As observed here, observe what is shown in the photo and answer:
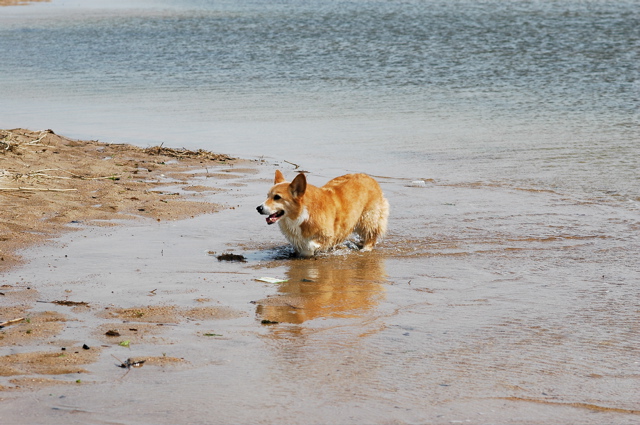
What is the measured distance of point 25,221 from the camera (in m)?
7.60

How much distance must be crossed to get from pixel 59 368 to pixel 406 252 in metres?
3.81

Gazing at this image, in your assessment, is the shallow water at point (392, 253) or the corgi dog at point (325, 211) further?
the corgi dog at point (325, 211)

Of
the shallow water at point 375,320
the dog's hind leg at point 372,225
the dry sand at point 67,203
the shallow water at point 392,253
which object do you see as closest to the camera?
the shallow water at point 375,320

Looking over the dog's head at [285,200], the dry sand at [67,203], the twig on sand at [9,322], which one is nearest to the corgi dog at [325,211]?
the dog's head at [285,200]

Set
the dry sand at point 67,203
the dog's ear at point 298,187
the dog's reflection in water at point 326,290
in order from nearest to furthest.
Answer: the dry sand at point 67,203 → the dog's reflection in water at point 326,290 → the dog's ear at point 298,187

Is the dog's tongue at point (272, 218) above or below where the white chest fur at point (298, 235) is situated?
above

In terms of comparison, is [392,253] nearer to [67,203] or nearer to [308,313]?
[308,313]

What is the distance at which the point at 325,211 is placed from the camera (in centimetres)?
727

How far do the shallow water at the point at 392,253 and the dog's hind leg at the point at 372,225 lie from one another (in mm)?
209

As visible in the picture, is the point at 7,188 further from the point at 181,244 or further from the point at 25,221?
the point at 181,244

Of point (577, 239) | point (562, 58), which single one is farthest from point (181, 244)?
point (562, 58)

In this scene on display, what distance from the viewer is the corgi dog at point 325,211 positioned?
7105 mm

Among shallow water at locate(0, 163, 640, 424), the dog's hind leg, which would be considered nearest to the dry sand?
shallow water at locate(0, 163, 640, 424)

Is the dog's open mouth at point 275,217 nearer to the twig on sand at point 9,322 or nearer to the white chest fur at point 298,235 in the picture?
the white chest fur at point 298,235
